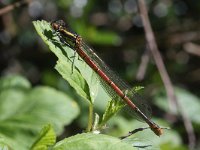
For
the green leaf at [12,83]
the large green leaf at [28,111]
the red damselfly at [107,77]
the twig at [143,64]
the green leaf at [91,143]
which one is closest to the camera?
the green leaf at [91,143]

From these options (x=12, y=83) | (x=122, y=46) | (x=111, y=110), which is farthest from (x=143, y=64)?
(x=111, y=110)

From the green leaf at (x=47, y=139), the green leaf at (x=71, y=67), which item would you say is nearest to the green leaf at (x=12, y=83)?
the green leaf at (x=71, y=67)

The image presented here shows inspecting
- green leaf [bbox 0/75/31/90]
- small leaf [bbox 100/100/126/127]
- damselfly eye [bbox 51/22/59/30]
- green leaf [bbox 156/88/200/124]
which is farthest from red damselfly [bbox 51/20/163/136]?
green leaf [bbox 156/88/200/124]

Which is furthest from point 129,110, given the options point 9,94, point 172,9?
point 172,9

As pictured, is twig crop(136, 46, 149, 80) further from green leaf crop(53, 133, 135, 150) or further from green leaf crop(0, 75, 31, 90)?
green leaf crop(53, 133, 135, 150)

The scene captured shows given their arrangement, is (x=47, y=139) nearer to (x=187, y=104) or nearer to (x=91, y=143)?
(x=91, y=143)

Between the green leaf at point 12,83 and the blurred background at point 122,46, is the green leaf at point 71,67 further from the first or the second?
the blurred background at point 122,46
